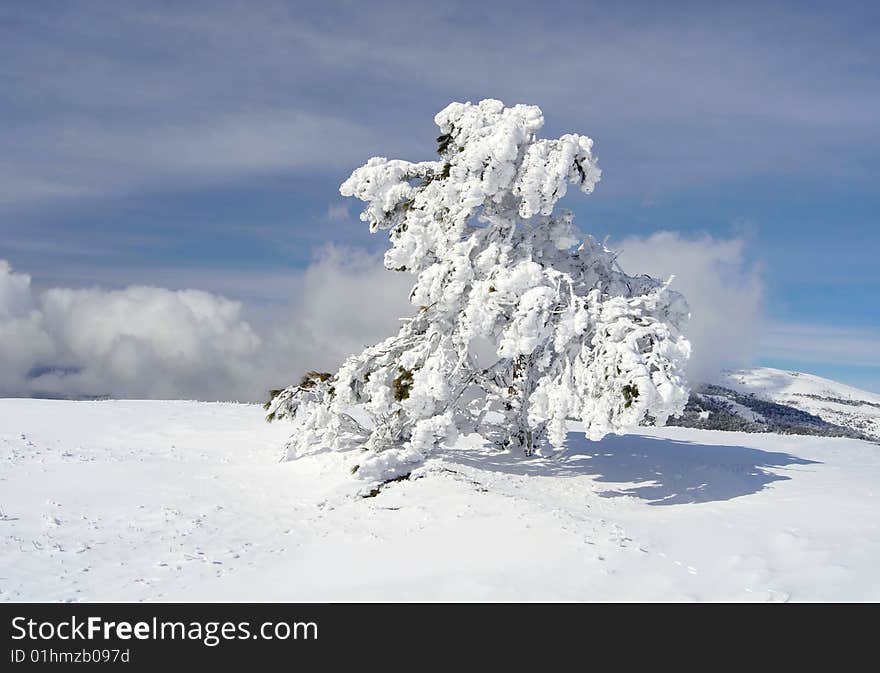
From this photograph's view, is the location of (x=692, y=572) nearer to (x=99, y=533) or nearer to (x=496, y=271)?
(x=496, y=271)

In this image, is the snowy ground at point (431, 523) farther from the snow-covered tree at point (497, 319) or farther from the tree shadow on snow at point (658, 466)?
the snow-covered tree at point (497, 319)

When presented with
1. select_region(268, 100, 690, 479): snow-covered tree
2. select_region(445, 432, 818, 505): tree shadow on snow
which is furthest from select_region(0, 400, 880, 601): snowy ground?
select_region(268, 100, 690, 479): snow-covered tree

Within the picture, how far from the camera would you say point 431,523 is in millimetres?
12828

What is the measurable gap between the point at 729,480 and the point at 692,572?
879 cm

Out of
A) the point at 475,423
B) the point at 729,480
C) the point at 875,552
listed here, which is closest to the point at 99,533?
the point at 475,423

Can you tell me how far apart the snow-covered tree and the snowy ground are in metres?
1.60

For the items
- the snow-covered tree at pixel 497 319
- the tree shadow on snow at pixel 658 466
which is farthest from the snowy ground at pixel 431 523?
the snow-covered tree at pixel 497 319

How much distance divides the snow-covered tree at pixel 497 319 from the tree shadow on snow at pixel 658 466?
1.19 m

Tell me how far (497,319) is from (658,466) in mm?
7104

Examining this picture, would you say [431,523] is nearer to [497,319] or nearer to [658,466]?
[497,319]

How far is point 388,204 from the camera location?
1945 centimetres

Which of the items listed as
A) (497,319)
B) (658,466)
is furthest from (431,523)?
(658,466)

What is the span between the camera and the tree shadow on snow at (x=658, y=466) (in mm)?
16750
